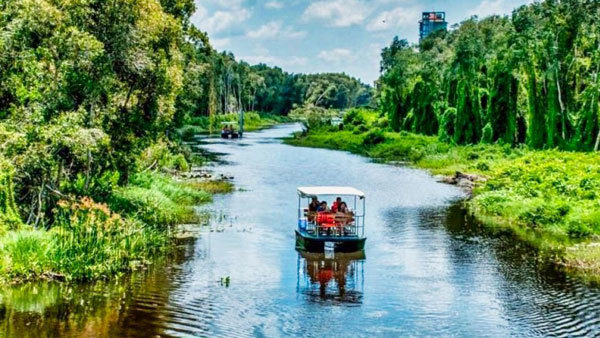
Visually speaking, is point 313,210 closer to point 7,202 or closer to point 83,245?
point 83,245

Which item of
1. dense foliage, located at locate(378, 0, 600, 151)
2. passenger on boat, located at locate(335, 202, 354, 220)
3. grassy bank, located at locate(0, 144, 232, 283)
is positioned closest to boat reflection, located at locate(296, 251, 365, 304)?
passenger on boat, located at locate(335, 202, 354, 220)

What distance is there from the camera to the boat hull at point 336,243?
26.4m

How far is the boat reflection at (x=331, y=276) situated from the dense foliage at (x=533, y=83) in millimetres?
32536

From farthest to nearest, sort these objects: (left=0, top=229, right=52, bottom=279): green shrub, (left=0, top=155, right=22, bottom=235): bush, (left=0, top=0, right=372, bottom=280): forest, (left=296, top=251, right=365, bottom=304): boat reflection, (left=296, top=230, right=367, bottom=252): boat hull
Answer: (left=296, top=230, right=367, bottom=252): boat hull, (left=0, top=0, right=372, bottom=280): forest, (left=296, top=251, right=365, bottom=304): boat reflection, (left=0, top=155, right=22, bottom=235): bush, (left=0, top=229, right=52, bottom=279): green shrub

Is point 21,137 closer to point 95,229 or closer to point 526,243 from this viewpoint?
point 95,229

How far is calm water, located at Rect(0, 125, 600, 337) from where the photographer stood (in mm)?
18375

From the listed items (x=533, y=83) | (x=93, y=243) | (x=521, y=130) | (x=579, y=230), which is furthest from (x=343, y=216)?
(x=521, y=130)

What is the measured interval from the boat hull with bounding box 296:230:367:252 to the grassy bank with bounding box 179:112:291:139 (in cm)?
5985

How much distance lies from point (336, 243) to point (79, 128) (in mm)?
10304

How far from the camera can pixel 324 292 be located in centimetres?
2206

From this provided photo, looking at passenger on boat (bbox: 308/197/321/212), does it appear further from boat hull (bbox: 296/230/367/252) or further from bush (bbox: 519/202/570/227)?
bush (bbox: 519/202/570/227)

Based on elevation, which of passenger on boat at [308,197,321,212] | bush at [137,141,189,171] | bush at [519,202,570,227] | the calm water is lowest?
the calm water

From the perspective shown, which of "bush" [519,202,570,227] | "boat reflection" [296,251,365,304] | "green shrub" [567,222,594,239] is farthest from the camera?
"bush" [519,202,570,227]

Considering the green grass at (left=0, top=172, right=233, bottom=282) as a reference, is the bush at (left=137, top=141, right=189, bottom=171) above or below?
above
